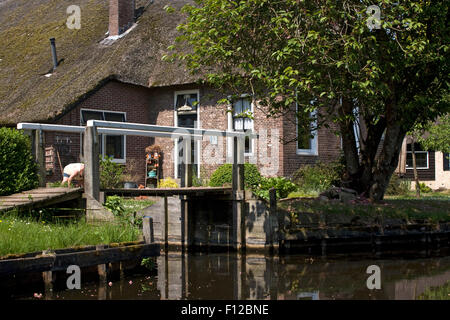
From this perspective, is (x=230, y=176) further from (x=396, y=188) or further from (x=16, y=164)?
(x=16, y=164)

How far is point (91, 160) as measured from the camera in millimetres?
9367

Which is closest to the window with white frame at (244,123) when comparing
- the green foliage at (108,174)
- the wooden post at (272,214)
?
the green foliage at (108,174)

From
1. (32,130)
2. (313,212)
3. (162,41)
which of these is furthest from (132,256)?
(162,41)

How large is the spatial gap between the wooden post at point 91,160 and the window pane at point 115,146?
1099 centimetres

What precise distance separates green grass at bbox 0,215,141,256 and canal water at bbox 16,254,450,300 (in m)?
0.65

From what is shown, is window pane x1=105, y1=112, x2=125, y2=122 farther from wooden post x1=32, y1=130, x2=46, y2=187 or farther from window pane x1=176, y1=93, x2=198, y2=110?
wooden post x1=32, y1=130, x2=46, y2=187

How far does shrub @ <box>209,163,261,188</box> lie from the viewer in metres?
17.8

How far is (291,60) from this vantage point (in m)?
11.9

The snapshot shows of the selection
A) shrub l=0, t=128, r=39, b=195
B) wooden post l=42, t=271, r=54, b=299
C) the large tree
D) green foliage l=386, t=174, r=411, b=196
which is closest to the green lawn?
wooden post l=42, t=271, r=54, b=299

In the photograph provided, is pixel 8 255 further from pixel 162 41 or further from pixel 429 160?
pixel 429 160

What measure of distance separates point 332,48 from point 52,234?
6201 mm

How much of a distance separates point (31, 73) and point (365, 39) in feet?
50.9

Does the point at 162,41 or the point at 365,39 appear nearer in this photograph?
the point at 365,39

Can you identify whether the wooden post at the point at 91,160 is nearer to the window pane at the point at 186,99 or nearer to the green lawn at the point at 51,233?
the green lawn at the point at 51,233
